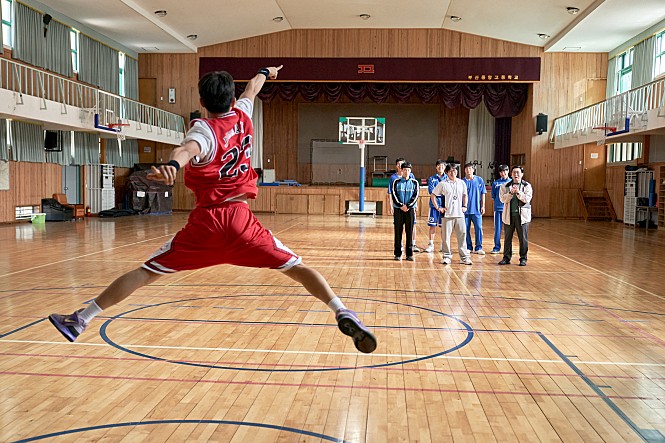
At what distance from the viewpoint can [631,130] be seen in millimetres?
17594

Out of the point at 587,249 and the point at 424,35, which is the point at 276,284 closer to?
the point at 587,249

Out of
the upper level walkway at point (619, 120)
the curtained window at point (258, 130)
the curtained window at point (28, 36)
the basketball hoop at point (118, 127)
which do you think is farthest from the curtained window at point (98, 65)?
the upper level walkway at point (619, 120)

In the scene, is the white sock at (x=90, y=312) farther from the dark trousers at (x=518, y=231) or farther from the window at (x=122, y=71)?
the window at (x=122, y=71)

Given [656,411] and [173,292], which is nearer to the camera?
[656,411]

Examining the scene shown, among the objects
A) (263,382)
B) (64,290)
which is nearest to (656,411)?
(263,382)

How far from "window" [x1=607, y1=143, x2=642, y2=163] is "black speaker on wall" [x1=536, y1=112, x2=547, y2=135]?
2513mm

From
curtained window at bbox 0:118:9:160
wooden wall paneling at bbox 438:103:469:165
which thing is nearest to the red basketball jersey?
curtained window at bbox 0:118:9:160

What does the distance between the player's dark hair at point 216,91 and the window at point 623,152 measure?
20.8m

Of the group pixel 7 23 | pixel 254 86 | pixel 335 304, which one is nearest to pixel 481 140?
pixel 7 23

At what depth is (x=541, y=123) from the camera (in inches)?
975

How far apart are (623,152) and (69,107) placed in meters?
18.3

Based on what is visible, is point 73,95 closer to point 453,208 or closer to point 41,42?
point 41,42

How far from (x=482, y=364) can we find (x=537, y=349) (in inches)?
27.8

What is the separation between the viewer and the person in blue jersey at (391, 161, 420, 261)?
1086 centimetres
